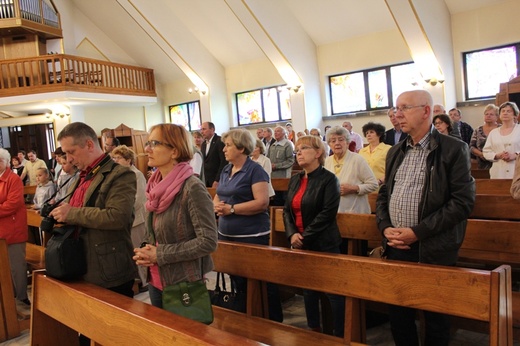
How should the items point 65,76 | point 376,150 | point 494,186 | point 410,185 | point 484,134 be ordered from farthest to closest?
point 65,76 < point 484,134 < point 376,150 < point 494,186 < point 410,185

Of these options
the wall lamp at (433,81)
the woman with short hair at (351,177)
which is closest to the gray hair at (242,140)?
the woman with short hair at (351,177)

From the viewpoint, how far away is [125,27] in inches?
581

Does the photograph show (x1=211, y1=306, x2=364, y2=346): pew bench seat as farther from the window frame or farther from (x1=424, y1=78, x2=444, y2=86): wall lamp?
the window frame

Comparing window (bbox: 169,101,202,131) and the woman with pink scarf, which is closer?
the woman with pink scarf

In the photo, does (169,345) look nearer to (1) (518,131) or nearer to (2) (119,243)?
(2) (119,243)

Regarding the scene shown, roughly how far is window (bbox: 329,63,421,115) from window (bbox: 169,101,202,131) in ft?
16.9

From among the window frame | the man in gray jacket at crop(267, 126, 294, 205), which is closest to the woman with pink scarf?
the man in gray jacket at crop(267, 126, 294, 205)

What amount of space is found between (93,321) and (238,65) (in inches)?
509

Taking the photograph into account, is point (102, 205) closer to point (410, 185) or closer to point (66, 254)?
point (66, 254)

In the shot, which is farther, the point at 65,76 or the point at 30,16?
the point at 30,16

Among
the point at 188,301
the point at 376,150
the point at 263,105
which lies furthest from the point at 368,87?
the point at 188,301

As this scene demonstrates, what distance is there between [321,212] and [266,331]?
79 centimetres

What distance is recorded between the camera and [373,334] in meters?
3.21

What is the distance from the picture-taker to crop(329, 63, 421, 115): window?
11172 mm
